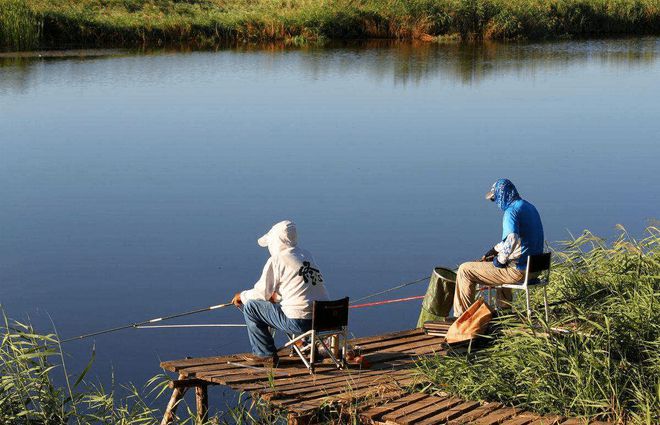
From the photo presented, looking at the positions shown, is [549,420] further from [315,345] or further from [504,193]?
[504,193]

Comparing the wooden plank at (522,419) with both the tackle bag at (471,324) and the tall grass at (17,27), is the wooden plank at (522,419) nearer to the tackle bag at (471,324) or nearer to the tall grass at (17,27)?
the tackle bag at (471,324)

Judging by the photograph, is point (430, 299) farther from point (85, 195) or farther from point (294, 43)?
point (294, 43)

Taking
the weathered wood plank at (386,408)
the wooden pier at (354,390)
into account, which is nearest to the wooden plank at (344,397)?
the wooden pier at (354,390)

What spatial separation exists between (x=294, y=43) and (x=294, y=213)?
19.6 meters

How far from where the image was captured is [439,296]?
769 centimetres

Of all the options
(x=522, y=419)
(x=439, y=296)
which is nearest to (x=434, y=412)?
(x=522, y=419)

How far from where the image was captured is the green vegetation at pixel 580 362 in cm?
558

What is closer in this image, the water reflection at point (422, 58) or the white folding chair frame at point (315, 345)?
the white folding chair frame at point (315, 345)

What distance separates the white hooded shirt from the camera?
244 inches

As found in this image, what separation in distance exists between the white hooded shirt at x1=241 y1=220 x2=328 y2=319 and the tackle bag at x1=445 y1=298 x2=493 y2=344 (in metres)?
0.88

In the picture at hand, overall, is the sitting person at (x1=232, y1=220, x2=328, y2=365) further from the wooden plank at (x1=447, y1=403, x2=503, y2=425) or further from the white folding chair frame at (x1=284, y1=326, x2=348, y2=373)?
the wooden plank at (x1=447, y1=403, x2=503, y2=425)

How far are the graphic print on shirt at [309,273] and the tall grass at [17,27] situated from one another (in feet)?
75.0

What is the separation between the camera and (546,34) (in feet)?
112

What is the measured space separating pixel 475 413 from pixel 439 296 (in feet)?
7.17
